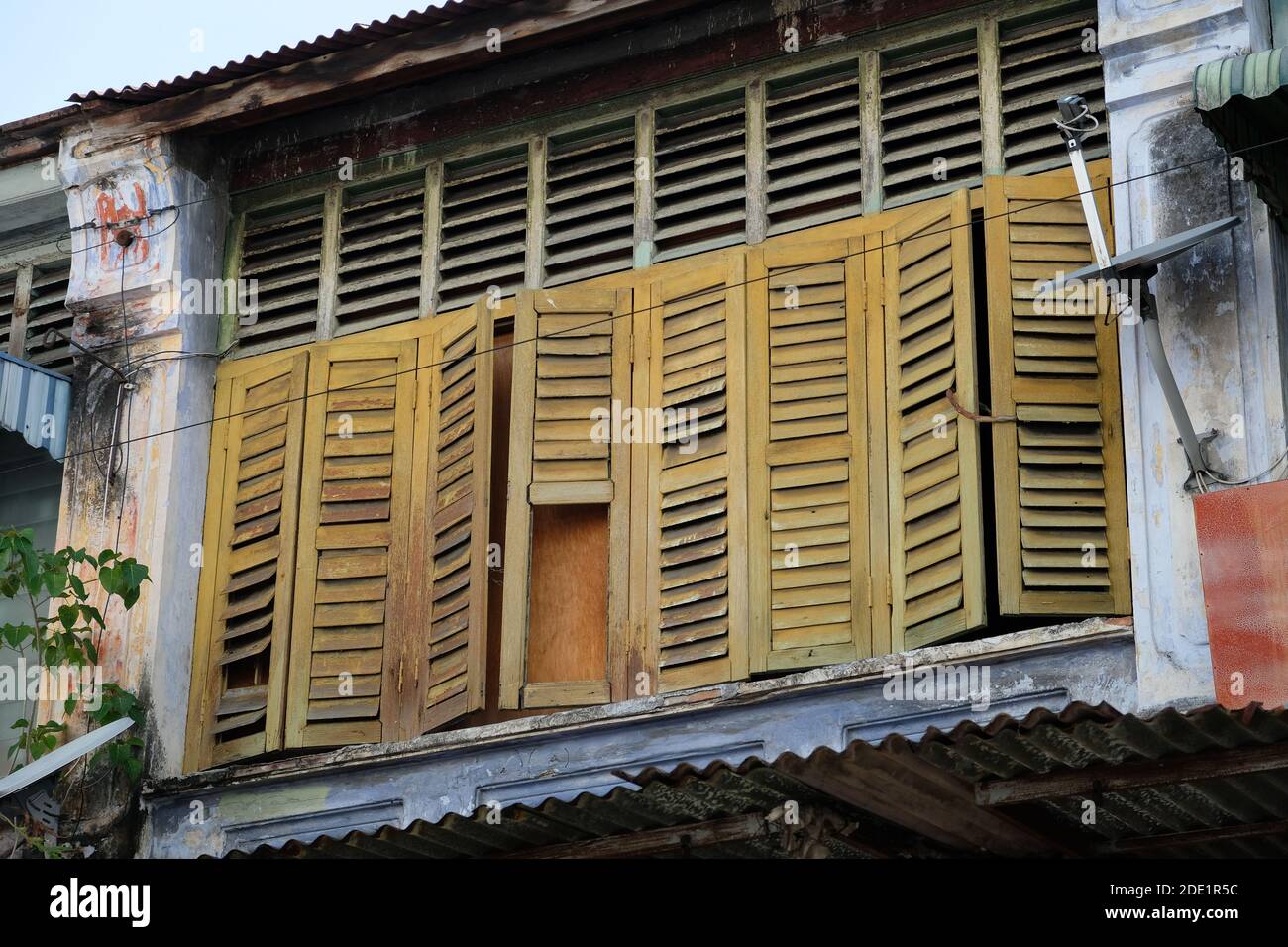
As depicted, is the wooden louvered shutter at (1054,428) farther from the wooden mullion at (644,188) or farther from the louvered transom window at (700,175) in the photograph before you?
the wooden mullion at (644,188)

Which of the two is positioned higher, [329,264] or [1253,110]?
[329,264]

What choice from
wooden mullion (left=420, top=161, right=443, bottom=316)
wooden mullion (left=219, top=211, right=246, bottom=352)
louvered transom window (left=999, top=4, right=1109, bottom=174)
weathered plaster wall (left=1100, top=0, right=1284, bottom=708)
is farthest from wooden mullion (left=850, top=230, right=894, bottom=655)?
wooden mullion (left=219, top=211, right=246, bottom=352)

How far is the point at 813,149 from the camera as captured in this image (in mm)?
9281

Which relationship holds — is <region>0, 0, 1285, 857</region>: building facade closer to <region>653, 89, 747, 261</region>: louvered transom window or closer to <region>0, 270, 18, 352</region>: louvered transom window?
<region>653, 89, 747, 261</region>: louvered transom window

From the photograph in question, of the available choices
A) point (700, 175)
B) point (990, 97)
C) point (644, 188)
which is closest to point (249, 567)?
point (644, 188)

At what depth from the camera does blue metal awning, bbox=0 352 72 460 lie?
10.3 metres

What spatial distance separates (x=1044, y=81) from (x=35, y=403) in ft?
16.7

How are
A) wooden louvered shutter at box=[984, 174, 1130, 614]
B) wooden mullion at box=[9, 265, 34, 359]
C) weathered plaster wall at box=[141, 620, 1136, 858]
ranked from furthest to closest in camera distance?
wooden mullion at box=[9, 265, 34, 359]
wooden louvered shutter at box=[984, 174, 1130, 614]
weathered plaster wall at box=[141, 620, 1136, 858]

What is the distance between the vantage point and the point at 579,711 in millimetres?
8781

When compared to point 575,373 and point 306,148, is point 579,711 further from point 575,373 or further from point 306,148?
point 306,148

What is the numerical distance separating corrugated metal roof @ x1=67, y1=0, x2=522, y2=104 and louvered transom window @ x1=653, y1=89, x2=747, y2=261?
0.97 metres

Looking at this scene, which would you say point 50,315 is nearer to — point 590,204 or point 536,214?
point 536,214
